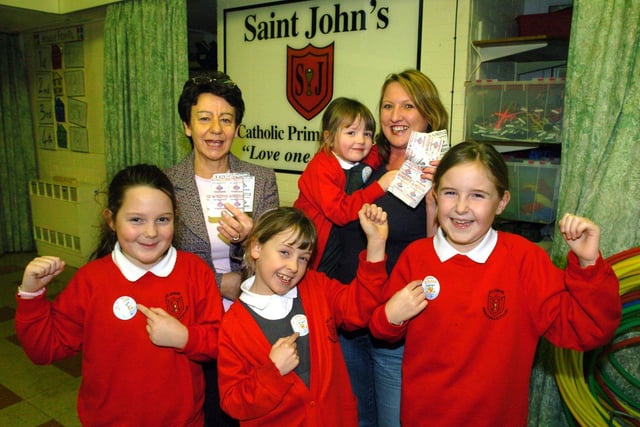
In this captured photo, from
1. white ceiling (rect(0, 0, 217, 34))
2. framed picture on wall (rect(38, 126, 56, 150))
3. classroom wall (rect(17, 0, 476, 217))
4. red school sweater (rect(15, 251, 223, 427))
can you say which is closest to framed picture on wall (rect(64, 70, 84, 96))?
classroom wall (rect(17, 0, 476, 217))

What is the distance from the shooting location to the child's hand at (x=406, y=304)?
4.75ft

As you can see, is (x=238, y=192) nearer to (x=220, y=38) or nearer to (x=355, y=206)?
(x=355, y=206)

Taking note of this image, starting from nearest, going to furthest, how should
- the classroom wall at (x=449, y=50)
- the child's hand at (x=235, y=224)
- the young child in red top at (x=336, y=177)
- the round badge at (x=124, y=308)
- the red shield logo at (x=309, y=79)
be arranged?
the round badge at (x=124, y=308) → the child's hand at (x=235, y=224) → the young child in red top at (x=336, y=177) → the classroom wall at (x=449, y=50) → the red shield logo at (x=309, y=79)

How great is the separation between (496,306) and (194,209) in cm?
111

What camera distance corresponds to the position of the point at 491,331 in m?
1.41

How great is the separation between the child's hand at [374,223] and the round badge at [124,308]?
76cm

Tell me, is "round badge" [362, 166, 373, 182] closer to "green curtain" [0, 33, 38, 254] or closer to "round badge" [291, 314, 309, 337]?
"round badge" [291, 314, 309, 337]

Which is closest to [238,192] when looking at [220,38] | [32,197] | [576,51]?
[576,51]

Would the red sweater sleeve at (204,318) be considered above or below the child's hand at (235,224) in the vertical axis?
below

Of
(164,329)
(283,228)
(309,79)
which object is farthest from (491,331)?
(309,79)

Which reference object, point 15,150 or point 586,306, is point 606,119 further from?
point 15,150

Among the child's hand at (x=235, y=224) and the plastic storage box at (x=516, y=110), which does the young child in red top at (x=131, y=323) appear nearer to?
the child's hand at (x=235, y=224)

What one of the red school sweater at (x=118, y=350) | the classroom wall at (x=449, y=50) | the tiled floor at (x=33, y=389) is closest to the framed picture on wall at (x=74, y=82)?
the tiled floor at (x=33, y=389)

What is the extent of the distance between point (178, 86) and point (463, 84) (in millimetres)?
2398
